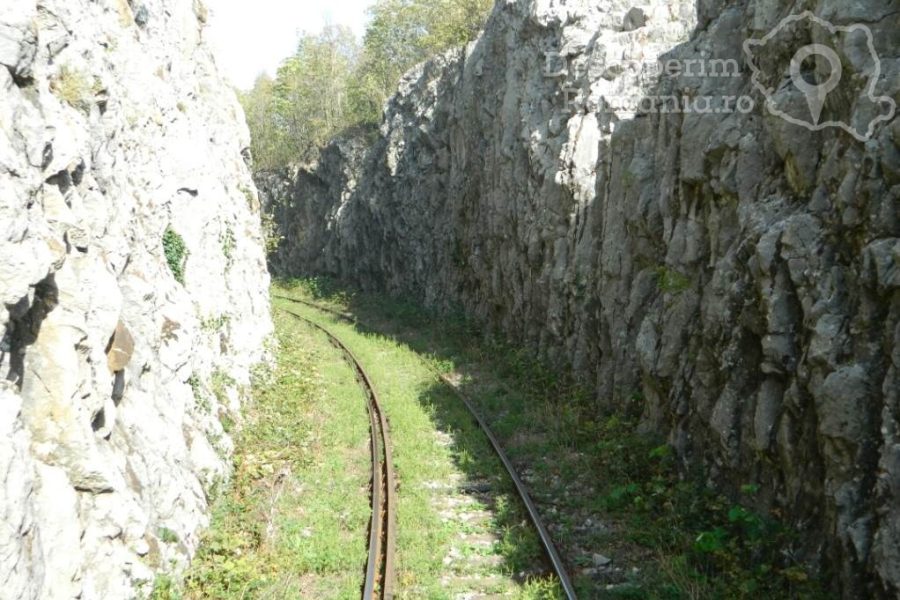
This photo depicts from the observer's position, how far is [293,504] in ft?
34.8

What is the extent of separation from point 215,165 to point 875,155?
1509 centimetres

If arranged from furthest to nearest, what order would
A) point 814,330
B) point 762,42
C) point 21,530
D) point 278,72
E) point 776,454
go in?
point 278,72 → point 762,42 → point 776,454 → point 814,330 → point 21,530

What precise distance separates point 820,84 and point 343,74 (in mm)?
44283

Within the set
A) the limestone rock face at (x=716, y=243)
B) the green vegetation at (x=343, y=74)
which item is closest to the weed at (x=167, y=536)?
the limestone rock face at (x=716, y=243)

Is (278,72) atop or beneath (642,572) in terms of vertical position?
atop

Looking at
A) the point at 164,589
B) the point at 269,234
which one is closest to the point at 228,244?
the point at 164,589

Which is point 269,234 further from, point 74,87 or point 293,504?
point 74,87

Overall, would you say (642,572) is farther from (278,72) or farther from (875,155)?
(278,72)

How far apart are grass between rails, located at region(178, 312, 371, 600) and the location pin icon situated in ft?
26.7

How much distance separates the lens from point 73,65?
874 cm

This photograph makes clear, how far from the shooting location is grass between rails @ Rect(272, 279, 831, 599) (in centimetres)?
770

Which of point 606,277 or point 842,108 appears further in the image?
point 606,277

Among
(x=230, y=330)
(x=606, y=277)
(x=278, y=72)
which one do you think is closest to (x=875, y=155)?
(x=606, y=277)

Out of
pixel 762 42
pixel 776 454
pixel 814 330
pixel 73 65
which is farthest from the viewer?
pixel 762 42
